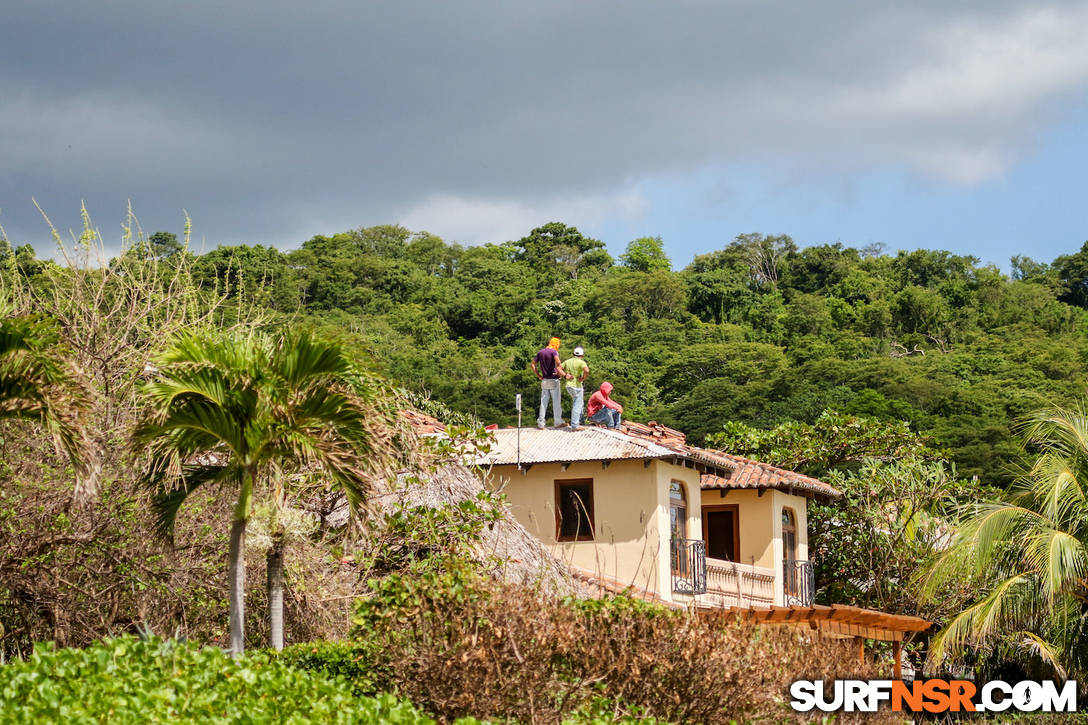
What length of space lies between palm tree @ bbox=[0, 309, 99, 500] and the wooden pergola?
10.9m

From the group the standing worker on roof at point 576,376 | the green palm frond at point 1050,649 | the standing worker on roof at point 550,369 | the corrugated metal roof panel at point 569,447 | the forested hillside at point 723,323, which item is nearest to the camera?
the green palm frond at point 1050,649

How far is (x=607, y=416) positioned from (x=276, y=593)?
12.5 metres

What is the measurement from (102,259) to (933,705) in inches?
472

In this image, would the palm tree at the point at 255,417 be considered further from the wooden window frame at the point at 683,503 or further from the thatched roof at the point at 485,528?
the wooden window frame at the point at 683,503

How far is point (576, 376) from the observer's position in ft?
73.0

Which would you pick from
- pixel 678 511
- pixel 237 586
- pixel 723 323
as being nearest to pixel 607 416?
pixel 678 511

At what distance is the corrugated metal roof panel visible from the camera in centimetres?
2134

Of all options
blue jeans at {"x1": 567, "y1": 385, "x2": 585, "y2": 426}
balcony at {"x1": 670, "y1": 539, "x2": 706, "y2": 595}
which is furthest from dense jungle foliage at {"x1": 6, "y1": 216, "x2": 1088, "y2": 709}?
blue jeans at {"x1": 567, "y1": 385, "x2": 585, "y2": 426}

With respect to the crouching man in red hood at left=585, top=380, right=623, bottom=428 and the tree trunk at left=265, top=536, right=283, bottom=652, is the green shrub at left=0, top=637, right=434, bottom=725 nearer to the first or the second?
the tree trunk at left=265, top=536, right=283, bottom=652

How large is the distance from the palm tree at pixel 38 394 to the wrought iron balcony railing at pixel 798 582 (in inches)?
714

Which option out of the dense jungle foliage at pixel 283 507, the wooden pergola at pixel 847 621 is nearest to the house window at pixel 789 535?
the dense jungle foliage at pixel 283 507

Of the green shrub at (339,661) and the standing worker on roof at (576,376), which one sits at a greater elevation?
the standing worker on roof at (576,376)

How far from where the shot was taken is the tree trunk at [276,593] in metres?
11.5

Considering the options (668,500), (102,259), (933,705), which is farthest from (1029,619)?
(102,259)
